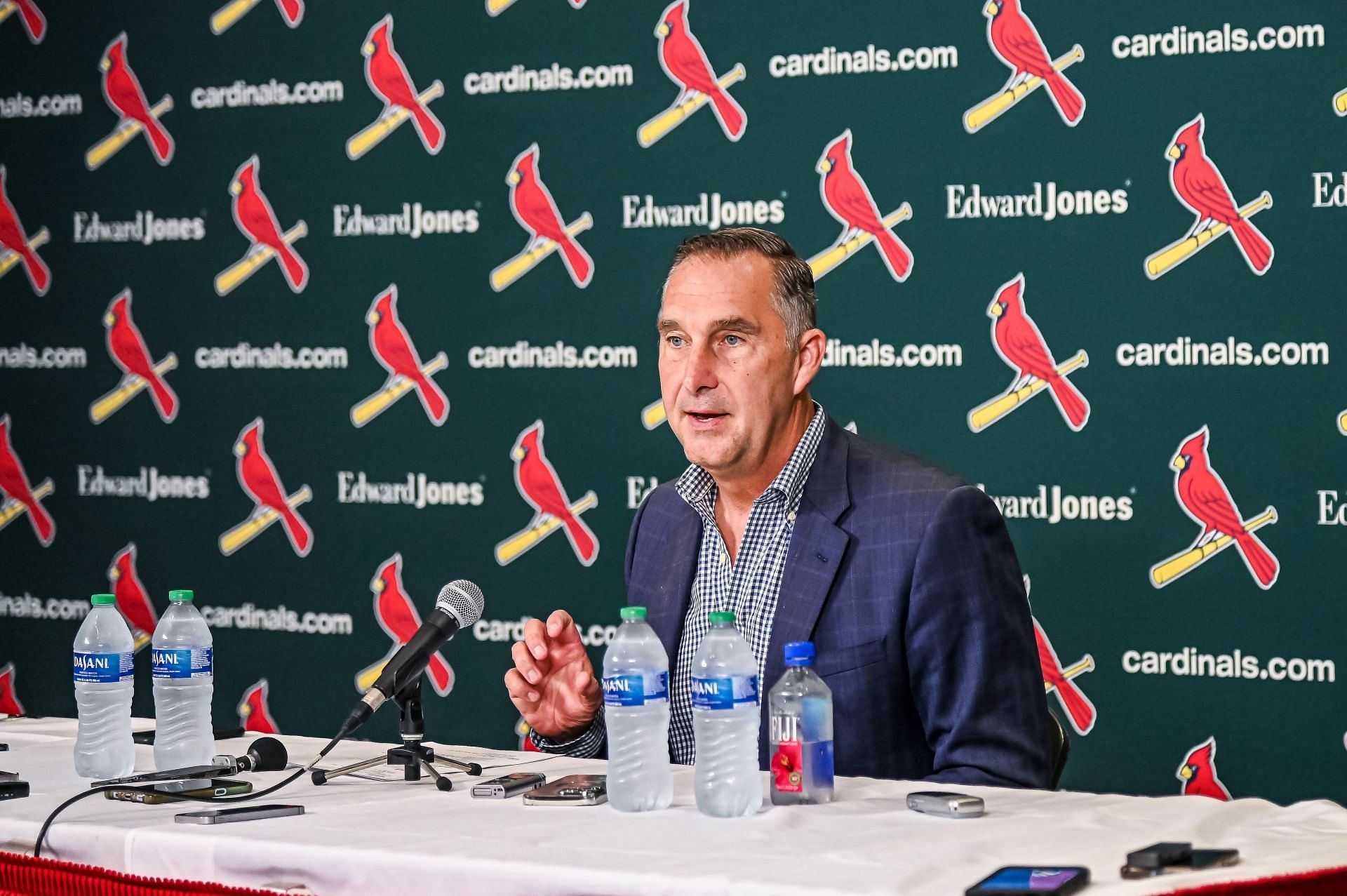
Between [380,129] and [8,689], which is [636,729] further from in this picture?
[8,689]

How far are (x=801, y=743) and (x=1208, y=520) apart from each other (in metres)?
2.02

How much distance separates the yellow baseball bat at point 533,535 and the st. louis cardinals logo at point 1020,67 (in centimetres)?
149

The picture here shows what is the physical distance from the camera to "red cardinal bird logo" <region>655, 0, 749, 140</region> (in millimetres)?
3996

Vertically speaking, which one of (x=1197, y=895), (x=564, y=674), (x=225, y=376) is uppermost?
(x=225, y=376)

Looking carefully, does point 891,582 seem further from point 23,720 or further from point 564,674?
point 23,720

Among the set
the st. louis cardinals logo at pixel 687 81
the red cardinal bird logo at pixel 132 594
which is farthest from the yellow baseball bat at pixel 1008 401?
the red cardinal bird logo at pixel 132 594

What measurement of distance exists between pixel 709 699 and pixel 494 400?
2.62 meters

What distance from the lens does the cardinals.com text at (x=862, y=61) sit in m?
3.76

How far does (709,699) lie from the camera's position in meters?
1.78

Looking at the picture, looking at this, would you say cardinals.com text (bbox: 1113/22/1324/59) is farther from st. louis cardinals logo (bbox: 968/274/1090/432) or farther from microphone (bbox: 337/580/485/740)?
microphone (bbox: 337/580/485/740)

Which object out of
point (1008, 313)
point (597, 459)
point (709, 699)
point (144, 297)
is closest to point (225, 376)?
point (144, 297)

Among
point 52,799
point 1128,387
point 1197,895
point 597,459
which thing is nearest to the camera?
point 1197,895

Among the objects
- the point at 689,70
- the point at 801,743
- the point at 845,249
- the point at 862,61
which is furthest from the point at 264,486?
the point at 801,743

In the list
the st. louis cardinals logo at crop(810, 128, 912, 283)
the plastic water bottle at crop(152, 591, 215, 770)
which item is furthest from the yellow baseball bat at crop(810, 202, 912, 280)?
the plastic water bottle at crop(152, 591, 215, 770)
